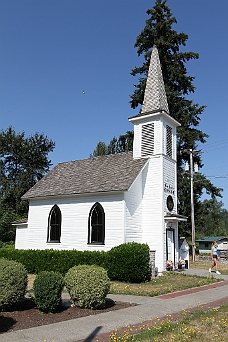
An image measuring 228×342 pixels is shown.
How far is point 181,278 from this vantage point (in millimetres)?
17406

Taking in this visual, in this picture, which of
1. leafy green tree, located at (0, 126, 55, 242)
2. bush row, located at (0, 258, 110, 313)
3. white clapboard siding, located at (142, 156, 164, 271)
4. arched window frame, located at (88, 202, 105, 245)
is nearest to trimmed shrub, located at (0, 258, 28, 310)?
bush row, located at (0, 258, 110, 313)

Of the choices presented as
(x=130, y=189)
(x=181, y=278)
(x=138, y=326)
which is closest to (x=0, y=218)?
(x=130, y=189)

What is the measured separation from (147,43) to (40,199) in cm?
2100

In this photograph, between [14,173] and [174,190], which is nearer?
[174,190]

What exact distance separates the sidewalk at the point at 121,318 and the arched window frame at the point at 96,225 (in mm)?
7612

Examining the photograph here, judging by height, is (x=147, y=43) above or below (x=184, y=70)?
above

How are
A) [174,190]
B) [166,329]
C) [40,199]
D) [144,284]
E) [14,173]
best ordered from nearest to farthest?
1. [166,329]
2. [144,284]
3. [174,190]
4. [40,199]
5. [14,173]

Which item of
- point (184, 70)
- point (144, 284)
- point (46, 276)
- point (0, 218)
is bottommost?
point (144, 284)

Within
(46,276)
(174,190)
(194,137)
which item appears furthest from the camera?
(194,137)

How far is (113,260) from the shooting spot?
1695 cm

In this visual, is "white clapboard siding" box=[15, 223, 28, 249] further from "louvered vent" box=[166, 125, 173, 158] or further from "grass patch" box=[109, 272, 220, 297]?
"louvered vent" box=[166, 125, 173, 158]

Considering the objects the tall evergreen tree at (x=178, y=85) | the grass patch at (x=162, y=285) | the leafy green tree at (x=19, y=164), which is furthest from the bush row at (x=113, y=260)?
the leafy green tree at (x=19, y=164)

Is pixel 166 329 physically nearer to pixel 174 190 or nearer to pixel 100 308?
pixel 100 308

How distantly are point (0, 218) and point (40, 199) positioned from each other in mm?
14199
